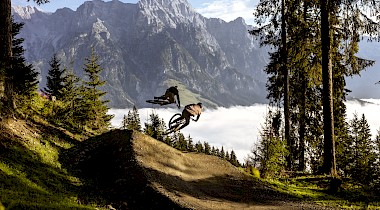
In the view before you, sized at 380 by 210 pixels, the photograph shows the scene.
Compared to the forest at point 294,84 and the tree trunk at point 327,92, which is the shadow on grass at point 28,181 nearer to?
the forest at point 294,84

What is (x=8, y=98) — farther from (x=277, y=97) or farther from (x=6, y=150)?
(x=277, y=97)

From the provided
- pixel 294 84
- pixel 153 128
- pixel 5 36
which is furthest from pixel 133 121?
pixel 5 36

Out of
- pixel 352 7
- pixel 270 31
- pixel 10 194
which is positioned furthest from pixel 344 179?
pixel 10 194

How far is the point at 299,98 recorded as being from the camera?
26312 millimetres

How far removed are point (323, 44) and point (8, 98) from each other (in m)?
13.9

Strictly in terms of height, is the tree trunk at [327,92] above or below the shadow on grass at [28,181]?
above

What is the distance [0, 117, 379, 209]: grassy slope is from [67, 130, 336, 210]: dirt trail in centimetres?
3

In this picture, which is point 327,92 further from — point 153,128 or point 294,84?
point 153,128

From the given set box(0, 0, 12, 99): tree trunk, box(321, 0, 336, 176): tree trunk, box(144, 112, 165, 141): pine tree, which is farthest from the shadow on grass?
box(144, 112, 165, 141): pine tree

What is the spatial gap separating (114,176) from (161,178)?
1.74 meters

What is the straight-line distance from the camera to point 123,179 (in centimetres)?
1228

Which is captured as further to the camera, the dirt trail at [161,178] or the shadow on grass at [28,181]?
the dirt trail at [161,178]

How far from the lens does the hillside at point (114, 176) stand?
1009cm

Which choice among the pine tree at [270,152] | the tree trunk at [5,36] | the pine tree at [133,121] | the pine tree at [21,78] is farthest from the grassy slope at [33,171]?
the pine tree at [133,121]
